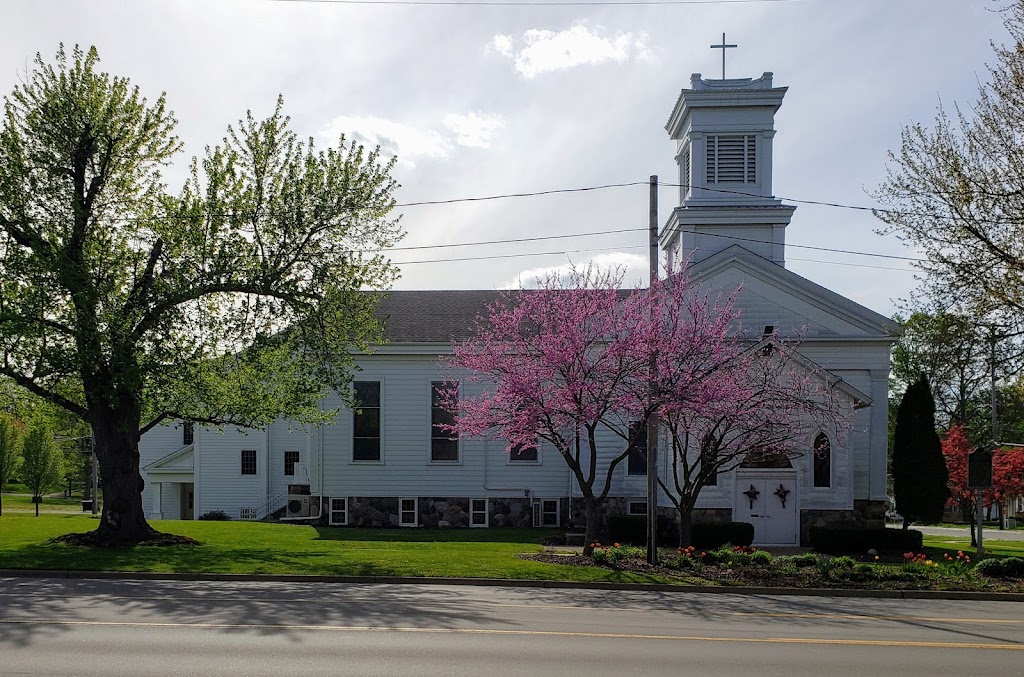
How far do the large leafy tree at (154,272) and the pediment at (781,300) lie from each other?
12.8 m

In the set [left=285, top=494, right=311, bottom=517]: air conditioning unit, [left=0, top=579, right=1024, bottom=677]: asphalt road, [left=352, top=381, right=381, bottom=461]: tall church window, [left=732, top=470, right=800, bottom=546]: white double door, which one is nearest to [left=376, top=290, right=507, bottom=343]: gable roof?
[left=352, top=381, right=381, bottom=461]: tall church window

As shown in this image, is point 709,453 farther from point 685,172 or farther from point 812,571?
point 685,172

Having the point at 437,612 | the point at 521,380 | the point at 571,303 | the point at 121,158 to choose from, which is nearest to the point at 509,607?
the point at 437,612

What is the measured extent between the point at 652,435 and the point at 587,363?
2.43 metres

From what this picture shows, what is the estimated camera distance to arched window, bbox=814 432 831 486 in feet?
102

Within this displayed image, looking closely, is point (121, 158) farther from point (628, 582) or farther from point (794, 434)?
point (794, 434)

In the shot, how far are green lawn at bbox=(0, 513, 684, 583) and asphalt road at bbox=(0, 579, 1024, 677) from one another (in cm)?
234

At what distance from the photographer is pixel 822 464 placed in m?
31.3

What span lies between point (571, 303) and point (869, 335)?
46.9ft

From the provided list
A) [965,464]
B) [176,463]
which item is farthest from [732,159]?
[176,463]

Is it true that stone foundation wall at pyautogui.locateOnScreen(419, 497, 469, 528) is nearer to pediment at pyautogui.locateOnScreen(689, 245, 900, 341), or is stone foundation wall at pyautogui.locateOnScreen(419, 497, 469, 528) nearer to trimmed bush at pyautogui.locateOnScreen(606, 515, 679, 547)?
trimmed bush at pyautogui.locateOnScreen(606, 515, 679, 547)

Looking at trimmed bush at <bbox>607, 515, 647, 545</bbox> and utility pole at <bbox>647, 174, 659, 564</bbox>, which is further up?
utility pole at <bbox>647, 174, 659, 564</bbox>

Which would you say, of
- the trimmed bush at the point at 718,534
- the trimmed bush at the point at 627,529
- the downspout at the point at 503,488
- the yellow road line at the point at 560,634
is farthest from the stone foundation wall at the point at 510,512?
the yellow road line at the point at 560,634

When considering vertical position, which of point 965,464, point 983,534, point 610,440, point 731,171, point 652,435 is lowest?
point 983,534
